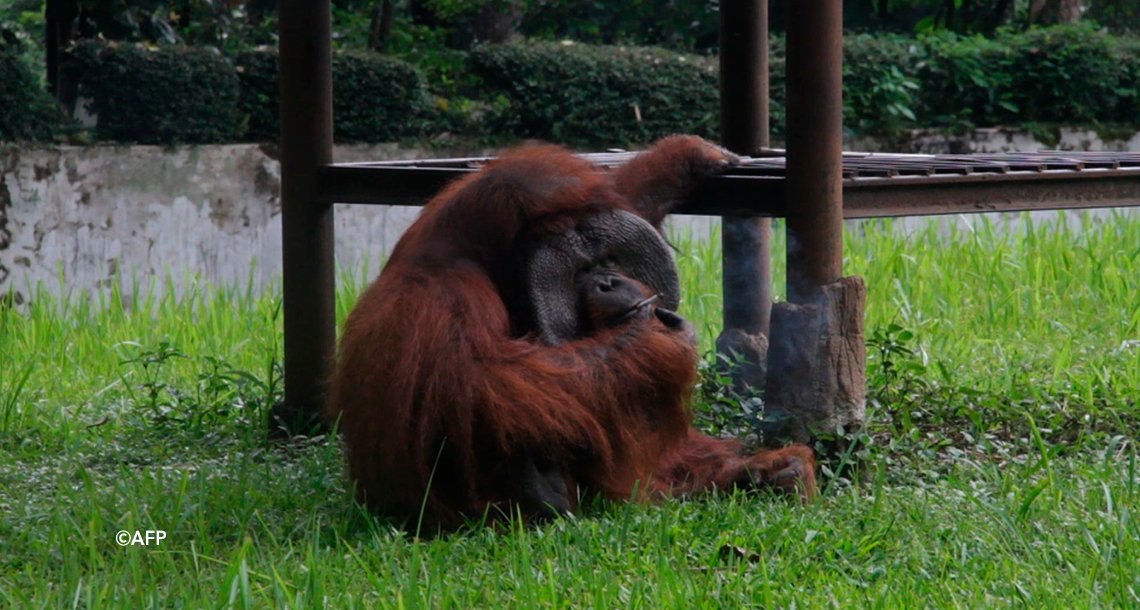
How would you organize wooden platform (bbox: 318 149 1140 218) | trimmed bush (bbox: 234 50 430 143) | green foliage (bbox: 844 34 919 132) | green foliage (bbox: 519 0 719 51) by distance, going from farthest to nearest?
green foliage (bbox: 519 0 719 51) < green foliage (bbox: 844 34 919 132) < trimmed bush (bbox: 234 50 430 143) < wooden platform (bbox: 318 149 1140 218)

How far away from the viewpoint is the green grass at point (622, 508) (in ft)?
8.25

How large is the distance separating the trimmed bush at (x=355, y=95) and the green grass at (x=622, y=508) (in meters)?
1.83

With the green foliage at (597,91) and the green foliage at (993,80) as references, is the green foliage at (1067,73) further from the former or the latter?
the green foliage at (597,91)

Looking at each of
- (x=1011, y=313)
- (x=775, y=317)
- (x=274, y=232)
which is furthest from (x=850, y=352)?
(x=274, y=232)

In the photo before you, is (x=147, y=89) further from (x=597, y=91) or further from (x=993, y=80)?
(x=993, y=80)

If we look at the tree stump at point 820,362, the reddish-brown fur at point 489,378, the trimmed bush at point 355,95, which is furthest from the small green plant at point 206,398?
the trimmed bush at point 355,95

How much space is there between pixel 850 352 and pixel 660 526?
2.31 feet

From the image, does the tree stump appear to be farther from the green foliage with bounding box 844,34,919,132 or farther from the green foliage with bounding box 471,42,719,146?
the green foliage with bounding box 844,34,919,132

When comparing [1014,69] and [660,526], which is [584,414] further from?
[1014,69]

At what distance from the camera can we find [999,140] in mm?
8000

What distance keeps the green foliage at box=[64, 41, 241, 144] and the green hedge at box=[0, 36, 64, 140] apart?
0.25m

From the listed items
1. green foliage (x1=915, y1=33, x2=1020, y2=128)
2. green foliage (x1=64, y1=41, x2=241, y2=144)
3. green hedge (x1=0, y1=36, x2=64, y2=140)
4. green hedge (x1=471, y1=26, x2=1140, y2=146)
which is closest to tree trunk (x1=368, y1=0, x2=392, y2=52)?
green hedge (x1=471, y1=26, x2=1140, y2=146)

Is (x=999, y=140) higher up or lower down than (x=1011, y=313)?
higher up

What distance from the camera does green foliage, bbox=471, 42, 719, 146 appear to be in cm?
745
